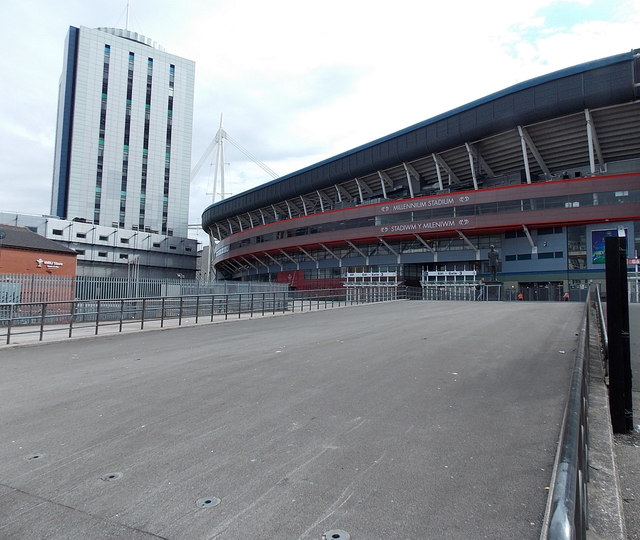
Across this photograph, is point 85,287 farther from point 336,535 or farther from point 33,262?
point 336,535

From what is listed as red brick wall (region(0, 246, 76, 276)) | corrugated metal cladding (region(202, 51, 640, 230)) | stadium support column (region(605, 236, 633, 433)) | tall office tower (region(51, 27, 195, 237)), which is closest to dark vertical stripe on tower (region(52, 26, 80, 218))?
tall office tower (region(51, 27, 195, 237))

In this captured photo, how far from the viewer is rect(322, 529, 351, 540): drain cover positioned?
105 inches

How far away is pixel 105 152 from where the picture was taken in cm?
8550

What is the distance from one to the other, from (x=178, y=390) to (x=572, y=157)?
1985 inches

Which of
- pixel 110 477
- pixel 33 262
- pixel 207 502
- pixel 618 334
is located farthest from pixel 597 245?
pixel 33 262

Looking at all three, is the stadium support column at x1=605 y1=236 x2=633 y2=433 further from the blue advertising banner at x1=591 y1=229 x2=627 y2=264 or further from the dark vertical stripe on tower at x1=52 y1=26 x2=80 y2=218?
the dark vertical stripe on tower at x1=52 y1=26 x2=80 y2=218

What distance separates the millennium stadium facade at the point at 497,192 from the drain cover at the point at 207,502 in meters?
38.9

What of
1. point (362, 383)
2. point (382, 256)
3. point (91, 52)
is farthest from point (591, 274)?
point (91, 52)

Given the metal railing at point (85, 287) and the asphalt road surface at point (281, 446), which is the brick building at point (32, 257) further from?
the asphalt road surface at point (281, 446)

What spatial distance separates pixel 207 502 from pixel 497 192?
4673 cm

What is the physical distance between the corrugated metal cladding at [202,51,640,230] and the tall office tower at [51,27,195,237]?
37849mm

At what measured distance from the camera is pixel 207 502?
3.11m

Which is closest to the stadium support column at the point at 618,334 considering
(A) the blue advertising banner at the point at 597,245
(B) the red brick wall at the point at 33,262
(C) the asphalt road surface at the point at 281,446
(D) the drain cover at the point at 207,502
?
(C) the asphalt road surface at the point at 281,446

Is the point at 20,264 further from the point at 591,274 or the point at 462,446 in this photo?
the point at 591,274
